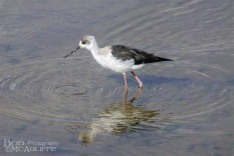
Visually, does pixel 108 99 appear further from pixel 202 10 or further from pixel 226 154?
pixel 202 10

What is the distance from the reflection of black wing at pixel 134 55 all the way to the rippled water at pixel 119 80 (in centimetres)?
38

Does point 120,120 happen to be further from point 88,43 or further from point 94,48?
point 88,43

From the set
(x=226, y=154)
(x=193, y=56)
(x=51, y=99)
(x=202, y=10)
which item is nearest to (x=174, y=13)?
(x=202, y=10)

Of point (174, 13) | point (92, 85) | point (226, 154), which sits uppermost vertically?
point (174, 13)

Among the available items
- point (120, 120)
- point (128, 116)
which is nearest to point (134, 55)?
point (128, 116)

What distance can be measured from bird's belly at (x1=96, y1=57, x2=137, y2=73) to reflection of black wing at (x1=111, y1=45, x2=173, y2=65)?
2.8 inches

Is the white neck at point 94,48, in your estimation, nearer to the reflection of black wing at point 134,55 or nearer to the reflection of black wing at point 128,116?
the reflection of black wing at point 134,55

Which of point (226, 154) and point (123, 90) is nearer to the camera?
point (226, 154)

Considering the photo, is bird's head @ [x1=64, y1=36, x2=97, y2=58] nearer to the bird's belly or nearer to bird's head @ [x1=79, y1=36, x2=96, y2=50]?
bird's head @ [x1=79, y1=36, x2=96, y2=50]

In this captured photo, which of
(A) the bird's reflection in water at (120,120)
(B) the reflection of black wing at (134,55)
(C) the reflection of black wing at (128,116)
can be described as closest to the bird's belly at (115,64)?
(B) the reflection of black wing at (134,55)

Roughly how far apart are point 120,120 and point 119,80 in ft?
7.05

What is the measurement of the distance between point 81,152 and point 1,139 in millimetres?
1221

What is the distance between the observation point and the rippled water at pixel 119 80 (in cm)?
921

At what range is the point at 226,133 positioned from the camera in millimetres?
9297
